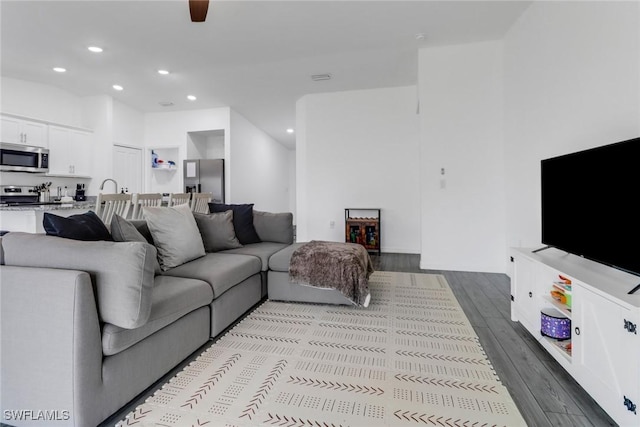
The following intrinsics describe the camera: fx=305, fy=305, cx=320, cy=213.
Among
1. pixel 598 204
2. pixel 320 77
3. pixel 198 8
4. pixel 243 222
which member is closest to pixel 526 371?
pixel 598 204

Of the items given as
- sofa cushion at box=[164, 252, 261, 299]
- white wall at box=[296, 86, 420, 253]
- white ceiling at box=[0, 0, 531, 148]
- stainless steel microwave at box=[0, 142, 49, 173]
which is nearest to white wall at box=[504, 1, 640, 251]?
white ceiling at box=[0, 0, 531, 148]

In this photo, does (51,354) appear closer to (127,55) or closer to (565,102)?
(565,102)

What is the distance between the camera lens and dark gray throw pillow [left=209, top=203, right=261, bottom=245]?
3391mm

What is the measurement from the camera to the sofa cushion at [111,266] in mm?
1323

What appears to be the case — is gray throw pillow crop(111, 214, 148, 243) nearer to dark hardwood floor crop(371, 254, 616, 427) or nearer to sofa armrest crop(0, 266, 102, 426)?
sofa armrest crop(0, 266, 102, 426)

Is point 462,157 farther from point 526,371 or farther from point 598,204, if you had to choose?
point 526,371

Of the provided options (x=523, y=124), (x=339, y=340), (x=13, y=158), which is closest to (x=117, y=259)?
(x=339, y=340)

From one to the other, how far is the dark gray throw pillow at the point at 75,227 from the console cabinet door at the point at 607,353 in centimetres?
256

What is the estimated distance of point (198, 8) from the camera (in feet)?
8.09

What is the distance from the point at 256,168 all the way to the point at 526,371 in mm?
7253

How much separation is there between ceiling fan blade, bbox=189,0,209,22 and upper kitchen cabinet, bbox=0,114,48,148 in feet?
13.9

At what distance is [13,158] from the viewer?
462 centimetres

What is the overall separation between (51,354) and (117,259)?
0.45 meters

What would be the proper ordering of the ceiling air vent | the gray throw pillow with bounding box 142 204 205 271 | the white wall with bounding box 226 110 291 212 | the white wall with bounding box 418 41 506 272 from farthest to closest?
the white wall with bounding box 226 110 291 212, the ceiling air vent, the white wall with bounding box 418 41 506 272, the gray throw pillow with bounding box 142 204 205 271
